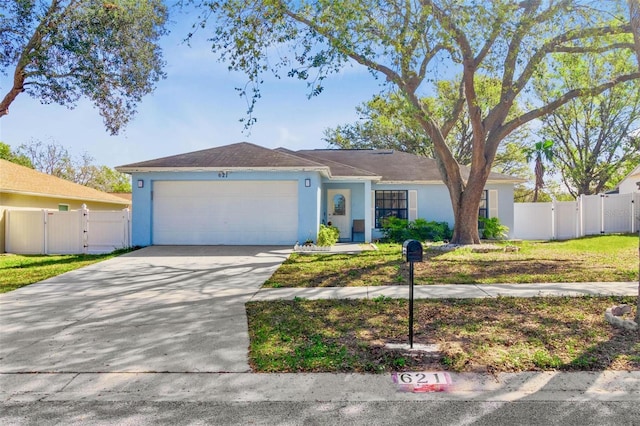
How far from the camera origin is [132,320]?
536 centimetres

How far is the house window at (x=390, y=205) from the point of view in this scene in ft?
56.0

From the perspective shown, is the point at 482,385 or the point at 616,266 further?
the point at 616,266

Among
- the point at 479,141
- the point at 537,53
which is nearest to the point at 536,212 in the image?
the point at 479,141

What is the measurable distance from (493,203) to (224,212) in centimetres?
1182

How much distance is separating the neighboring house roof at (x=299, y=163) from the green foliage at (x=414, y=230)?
1.97 metres

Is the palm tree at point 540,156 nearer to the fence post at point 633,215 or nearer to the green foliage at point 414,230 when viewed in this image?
the fence post at point 633,215

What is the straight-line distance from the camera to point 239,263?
1020 centimetres

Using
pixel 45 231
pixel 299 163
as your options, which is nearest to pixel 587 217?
pixel 299 163

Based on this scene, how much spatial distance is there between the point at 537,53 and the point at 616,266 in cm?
601

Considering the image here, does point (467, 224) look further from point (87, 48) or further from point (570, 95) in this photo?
point (87, 48)

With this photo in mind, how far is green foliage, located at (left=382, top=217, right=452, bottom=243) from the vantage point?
15.8 metres

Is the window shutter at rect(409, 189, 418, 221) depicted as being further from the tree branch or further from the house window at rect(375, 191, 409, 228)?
the tree branch

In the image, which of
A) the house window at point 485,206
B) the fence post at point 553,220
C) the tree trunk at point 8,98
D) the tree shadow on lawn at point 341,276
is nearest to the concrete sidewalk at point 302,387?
the tree shadow on lawn at point 341,276

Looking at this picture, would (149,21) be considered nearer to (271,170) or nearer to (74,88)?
(74,88)
